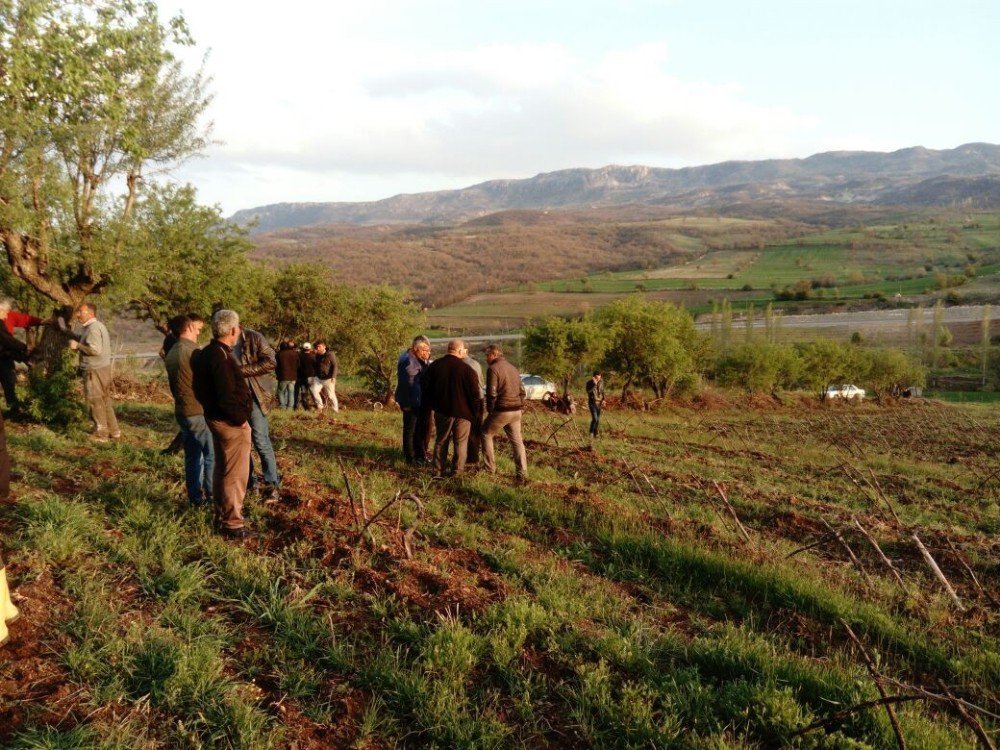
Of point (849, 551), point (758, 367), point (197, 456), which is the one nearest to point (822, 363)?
point (758, 367)

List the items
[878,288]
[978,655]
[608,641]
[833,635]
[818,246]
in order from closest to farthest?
[608,641] < [978,655] < [833,635] < [878,288] < [818,246]

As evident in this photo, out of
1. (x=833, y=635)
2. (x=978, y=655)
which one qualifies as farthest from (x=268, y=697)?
(x=978, y=655)

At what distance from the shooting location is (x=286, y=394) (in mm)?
16203

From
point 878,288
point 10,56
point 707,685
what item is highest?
point 10,56

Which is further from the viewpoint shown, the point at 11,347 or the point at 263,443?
the point at 11,347

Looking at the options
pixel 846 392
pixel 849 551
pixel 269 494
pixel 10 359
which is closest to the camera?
pixel 849 551

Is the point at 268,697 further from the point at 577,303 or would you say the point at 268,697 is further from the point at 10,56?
the point at 577,303

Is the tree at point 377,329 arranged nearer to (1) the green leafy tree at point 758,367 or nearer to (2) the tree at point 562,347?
(2) the tree at point 562,347

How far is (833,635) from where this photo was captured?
197 inches

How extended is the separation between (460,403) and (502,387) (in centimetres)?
66

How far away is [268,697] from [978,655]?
520cm

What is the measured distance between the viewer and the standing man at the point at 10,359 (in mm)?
9992

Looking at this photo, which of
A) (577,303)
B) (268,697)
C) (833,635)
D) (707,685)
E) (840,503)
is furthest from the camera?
(577,303)

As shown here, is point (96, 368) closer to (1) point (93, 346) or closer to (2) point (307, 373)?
(1) point (93, 346)
